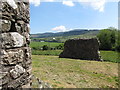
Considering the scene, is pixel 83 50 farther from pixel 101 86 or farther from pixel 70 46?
pixel 101 86

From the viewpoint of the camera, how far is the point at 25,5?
2842mm

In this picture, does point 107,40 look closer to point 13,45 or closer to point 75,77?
point 75,77

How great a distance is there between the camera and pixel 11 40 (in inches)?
89.8

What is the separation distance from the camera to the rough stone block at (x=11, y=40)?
213 centimetres

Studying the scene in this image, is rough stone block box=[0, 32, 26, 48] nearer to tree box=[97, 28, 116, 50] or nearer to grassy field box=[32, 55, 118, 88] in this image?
grassy field box=[32, 55, 118, 88]

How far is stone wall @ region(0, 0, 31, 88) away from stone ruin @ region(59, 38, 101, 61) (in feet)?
51.3

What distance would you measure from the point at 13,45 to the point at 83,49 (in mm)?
16663

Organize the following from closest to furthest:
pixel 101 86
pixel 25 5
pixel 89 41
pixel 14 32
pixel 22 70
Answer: pixel 14 32
pixel 22 70
pixel 25 5
pixel 101 86
pixel 89 41

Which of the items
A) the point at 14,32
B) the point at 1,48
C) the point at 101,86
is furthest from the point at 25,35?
the point at 101,86

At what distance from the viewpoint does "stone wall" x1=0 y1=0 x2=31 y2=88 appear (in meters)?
2.13

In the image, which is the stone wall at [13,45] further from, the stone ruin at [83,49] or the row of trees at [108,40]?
the row of trees at [108,40]

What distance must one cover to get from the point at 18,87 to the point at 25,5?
1732 mm

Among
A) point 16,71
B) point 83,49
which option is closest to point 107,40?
point 83,49

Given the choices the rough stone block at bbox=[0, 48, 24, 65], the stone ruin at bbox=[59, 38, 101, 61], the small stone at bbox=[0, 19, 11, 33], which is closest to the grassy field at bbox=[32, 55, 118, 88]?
the rough stone block at bbox=[0, 48, 24, 65]
